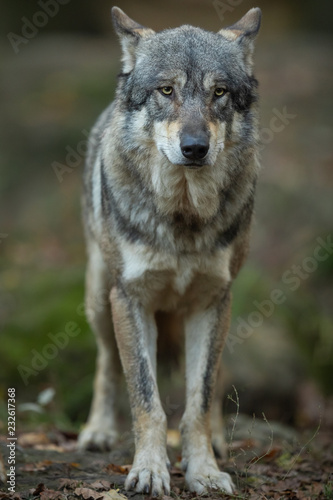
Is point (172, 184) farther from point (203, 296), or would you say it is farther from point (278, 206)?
point (278, 206)

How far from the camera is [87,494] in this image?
355 cm

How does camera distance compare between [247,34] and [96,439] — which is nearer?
[247,34]

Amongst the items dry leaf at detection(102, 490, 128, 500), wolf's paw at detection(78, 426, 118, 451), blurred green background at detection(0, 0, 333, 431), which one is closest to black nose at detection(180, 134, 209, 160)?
dry leaf at detection(102, 490, 128, 500)

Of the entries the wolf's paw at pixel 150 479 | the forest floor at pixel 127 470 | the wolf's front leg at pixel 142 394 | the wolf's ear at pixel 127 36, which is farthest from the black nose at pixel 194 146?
the wolf's paw at pixel 150 479

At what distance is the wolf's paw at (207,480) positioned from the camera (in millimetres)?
3830

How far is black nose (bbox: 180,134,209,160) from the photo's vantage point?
372cm

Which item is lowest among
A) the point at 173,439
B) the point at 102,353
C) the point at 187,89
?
the point at 173,439

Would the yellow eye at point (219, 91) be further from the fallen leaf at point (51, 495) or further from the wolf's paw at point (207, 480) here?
the fallen leaf at point (51, 495)

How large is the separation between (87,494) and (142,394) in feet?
2.33

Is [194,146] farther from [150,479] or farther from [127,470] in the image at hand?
[127,470]

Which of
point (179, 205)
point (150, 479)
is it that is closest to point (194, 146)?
point (179, 205)

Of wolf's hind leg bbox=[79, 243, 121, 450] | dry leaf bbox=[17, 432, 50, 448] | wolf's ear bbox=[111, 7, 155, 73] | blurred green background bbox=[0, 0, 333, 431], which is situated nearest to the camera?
wolf's ear bbox=[111, 7, 155, 73]

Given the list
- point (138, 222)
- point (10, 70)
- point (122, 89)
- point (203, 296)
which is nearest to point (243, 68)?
point (122, 89)

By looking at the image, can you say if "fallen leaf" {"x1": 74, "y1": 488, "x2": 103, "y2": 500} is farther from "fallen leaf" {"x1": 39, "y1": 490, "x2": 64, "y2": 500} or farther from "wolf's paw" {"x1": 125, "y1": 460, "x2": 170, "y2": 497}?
"wolf's paw" {"x1": 125, "y1": 460, "x2": 170, "y2": 497}
